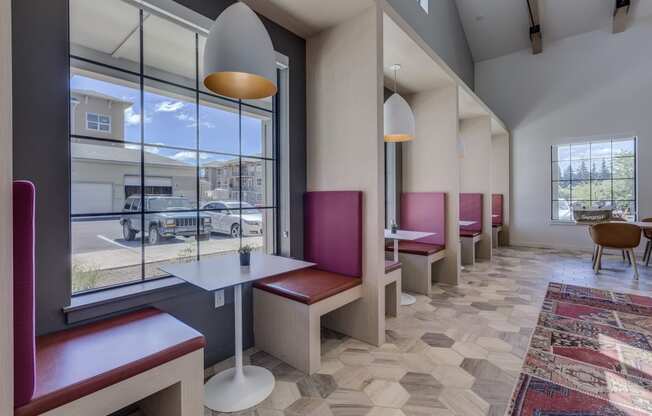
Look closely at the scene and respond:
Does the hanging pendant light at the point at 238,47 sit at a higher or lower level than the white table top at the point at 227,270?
higher

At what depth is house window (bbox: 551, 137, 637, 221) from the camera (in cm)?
603

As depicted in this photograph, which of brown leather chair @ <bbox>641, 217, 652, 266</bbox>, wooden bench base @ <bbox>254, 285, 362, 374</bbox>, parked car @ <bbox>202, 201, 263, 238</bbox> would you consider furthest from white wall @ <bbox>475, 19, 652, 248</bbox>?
parked car @ <bbox>202, 201, 263, 238</bbox>

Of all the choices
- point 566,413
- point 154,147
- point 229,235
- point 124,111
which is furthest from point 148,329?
point 566,413

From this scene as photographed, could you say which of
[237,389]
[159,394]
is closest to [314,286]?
[237,389]

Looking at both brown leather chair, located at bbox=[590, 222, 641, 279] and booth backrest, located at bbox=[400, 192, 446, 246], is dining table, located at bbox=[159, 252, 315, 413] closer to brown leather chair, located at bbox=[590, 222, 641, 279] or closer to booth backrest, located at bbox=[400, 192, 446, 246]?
booth backrest, located at bbox=[400, 192, 446, 246]

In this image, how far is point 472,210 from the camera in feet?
19.2

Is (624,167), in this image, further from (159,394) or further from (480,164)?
(159,394)

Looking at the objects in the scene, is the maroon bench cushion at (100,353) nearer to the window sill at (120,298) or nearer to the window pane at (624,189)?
the window sill at (120,298)

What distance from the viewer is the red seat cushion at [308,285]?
84.3 inches

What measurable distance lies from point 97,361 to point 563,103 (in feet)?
28.2

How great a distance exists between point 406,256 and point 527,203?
16.0 feet

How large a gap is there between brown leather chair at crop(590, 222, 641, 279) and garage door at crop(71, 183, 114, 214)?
6154 mm

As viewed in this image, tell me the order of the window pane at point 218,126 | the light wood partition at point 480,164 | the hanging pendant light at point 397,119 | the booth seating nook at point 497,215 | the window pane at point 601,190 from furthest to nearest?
the booth seating nook at point 497,215 → the window pane at point 601,190 → the light wood partition at point 480,164 → the hanging pendant light at point 397,119 → the window pane at point 218,126

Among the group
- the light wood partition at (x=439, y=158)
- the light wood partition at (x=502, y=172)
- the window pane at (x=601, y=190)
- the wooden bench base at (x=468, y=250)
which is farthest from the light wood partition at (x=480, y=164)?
the window pane at (x=601, y=190)
